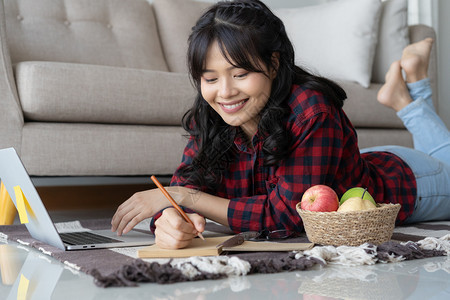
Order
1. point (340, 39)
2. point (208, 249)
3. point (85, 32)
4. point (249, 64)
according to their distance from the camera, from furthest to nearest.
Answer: point (340, 39) → point (85, 32) → point (249, 64) → point (208, 249)

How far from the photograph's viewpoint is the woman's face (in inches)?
50.6

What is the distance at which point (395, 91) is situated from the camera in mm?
2156

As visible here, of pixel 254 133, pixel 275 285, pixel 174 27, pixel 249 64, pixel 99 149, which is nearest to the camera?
pixel 275 285

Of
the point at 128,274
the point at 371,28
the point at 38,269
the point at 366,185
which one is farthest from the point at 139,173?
the point at 371,28

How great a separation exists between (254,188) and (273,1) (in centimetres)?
258

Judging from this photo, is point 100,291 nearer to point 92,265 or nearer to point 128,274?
point 128,274

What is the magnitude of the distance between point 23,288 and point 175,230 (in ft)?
1.01

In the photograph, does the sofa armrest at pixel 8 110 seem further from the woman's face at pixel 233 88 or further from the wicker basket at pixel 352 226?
the wicker basket at pixel 352 226

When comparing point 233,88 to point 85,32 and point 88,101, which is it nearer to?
point 88,101

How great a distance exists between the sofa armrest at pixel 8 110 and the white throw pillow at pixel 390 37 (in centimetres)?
183

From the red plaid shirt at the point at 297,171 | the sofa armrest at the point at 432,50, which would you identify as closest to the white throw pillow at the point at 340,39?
the sofa armrest at the point at 432,50

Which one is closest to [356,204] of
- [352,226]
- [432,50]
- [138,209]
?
[352,226]

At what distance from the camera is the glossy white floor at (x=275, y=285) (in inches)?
31.7

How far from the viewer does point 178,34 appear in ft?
10.0
